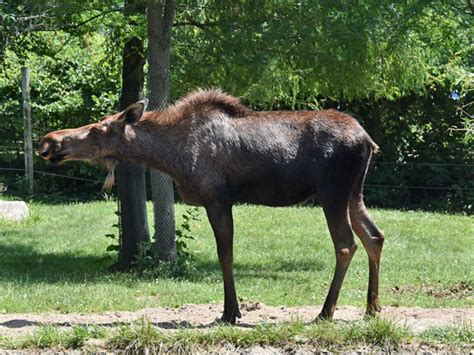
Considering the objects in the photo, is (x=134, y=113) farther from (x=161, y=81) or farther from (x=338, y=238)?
(x=161, y=81)

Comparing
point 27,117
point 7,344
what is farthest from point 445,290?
point 27,117

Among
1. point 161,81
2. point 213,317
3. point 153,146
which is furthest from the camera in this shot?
point 161,81

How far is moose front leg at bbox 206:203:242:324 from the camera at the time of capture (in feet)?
27.8

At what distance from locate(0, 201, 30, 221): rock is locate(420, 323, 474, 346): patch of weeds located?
9.98 meters

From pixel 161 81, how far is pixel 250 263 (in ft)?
10.1

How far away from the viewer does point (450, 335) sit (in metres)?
7.82

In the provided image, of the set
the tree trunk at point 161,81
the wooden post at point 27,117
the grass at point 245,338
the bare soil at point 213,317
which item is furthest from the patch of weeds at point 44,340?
the wooden post at point 27,117

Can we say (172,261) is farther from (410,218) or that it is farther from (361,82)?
(410,218)

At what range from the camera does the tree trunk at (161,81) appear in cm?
1183

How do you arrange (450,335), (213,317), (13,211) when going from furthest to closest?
1. (13,211)
2. (213,317)
3. (450,335)

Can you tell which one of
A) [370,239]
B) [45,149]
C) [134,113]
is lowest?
[370,239]

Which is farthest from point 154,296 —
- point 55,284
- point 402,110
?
point 402,110

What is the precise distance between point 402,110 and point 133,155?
1286 centimetres

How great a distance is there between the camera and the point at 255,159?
338 inches
